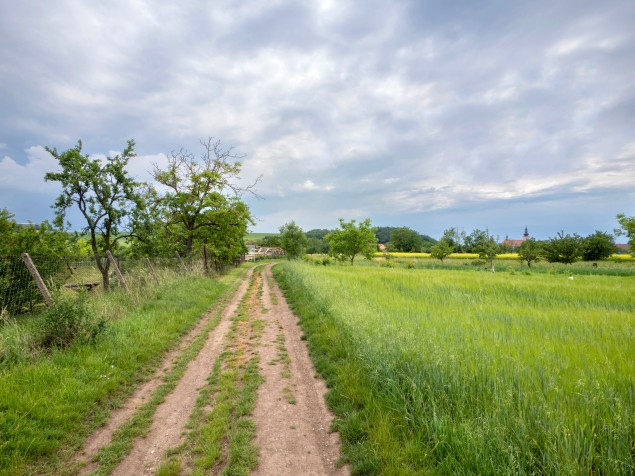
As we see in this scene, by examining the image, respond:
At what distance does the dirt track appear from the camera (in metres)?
3.45

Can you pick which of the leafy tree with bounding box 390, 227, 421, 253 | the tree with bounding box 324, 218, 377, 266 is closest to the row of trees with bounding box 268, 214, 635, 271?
the tree with bounding box 324, 218, 377, 266

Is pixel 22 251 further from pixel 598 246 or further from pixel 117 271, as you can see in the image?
pixel 598 246

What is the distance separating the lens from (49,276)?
9547mm

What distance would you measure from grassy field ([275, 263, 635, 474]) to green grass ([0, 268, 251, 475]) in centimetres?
360

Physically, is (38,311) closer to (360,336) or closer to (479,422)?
(360,336)

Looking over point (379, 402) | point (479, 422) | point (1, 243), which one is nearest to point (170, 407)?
point (379, 402)

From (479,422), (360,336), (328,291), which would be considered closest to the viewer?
(479,422)

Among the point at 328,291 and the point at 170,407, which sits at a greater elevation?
the point at 328,291

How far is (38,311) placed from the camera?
9.04 metres

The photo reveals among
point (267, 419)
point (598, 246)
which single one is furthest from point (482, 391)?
point (598, 246)

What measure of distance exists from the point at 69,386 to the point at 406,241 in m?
105

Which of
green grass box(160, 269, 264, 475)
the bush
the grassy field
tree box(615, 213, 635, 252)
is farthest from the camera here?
tree box(615, 213, 635, 252)

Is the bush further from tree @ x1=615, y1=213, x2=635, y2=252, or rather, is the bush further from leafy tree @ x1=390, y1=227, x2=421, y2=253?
leafy tree @ x1=390, y1=227, x2=421, y2=253

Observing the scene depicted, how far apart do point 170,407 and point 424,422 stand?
383cm
